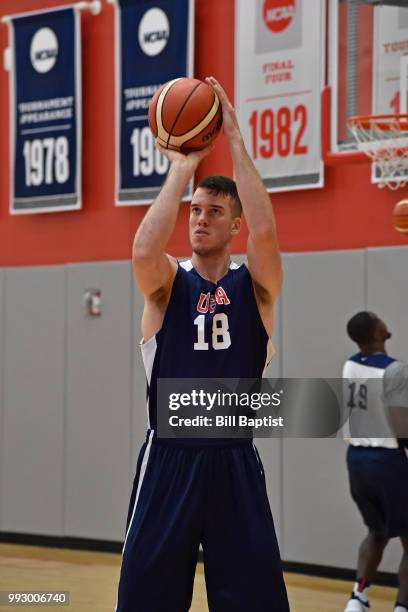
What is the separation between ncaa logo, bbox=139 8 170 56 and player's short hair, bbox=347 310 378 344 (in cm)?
368

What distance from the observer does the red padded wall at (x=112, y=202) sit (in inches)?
320

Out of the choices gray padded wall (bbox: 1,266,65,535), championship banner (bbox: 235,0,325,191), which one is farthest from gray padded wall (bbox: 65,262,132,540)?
championship banner (bbox: 235,0,325,191)

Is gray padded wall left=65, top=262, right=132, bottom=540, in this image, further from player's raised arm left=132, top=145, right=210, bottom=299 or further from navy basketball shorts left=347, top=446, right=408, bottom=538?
player's raised arm left=132, top=145, right=210, bottom=299

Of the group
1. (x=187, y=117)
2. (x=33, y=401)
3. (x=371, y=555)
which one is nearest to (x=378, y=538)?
(x=371, y=555)

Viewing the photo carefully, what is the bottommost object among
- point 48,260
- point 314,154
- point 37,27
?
point 48,260

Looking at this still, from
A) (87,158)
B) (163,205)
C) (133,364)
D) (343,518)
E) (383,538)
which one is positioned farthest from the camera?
(87,158)

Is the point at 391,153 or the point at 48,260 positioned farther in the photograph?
the point at 48,260

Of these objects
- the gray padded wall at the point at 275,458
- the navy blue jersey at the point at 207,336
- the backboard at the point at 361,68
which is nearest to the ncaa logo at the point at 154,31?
the backboard at the point at 361,68

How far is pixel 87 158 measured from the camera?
980 centimetres

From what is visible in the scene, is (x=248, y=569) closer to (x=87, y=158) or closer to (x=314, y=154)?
(x=314, y=154)

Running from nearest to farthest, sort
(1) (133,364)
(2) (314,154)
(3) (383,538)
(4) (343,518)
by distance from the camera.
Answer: (3) (383,538) → (4) (343,518) → (2) (314,154) → (1) (133,364)

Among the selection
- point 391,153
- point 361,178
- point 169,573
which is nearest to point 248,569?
point 169,573

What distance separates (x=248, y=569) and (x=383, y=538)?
Answer: 9.53ft

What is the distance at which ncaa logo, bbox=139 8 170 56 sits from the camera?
9.20 metres
